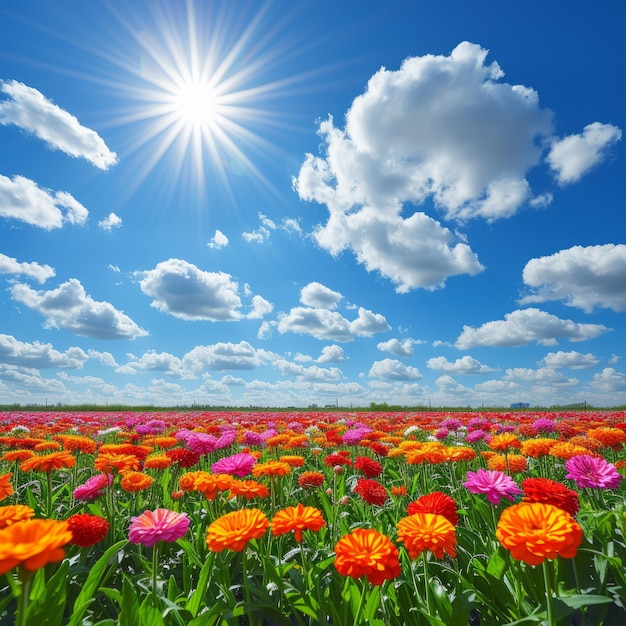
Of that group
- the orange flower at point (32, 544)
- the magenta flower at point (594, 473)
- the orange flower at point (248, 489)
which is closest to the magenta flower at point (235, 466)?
the orange flower at point (248, 489)

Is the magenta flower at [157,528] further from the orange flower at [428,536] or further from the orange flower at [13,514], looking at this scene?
the orange flower at [428,536]

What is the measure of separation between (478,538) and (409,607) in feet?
3.12

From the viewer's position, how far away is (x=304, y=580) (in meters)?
1.95

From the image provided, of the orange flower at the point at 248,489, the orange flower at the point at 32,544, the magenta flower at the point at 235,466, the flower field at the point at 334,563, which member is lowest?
the flower field at the point at 334,563

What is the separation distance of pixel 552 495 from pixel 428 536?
27.1 inches

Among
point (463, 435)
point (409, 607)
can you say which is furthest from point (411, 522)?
point (463, 435)

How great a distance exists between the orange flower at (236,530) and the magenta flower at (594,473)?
196cm

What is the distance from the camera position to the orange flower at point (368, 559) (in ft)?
4.52

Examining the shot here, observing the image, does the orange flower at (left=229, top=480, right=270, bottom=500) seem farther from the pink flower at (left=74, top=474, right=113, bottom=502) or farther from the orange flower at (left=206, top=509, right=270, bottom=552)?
the pink flower at (left=74, top=474, right=113, bottom=502)

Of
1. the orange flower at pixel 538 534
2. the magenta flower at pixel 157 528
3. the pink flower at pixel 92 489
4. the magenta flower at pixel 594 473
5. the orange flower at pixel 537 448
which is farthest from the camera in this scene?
the orange flower at pixel 537 448

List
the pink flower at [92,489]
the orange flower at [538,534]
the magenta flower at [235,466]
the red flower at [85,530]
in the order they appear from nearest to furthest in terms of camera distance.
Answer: the orange flower at [538,534] < the red flower at [85,530] < the magenta flower at [235,466] < the pink flower at [92,489]

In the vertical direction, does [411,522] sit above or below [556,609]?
above

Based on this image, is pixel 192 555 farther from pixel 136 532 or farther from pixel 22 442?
pixel 22 442

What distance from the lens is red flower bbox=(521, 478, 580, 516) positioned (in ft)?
5.73
